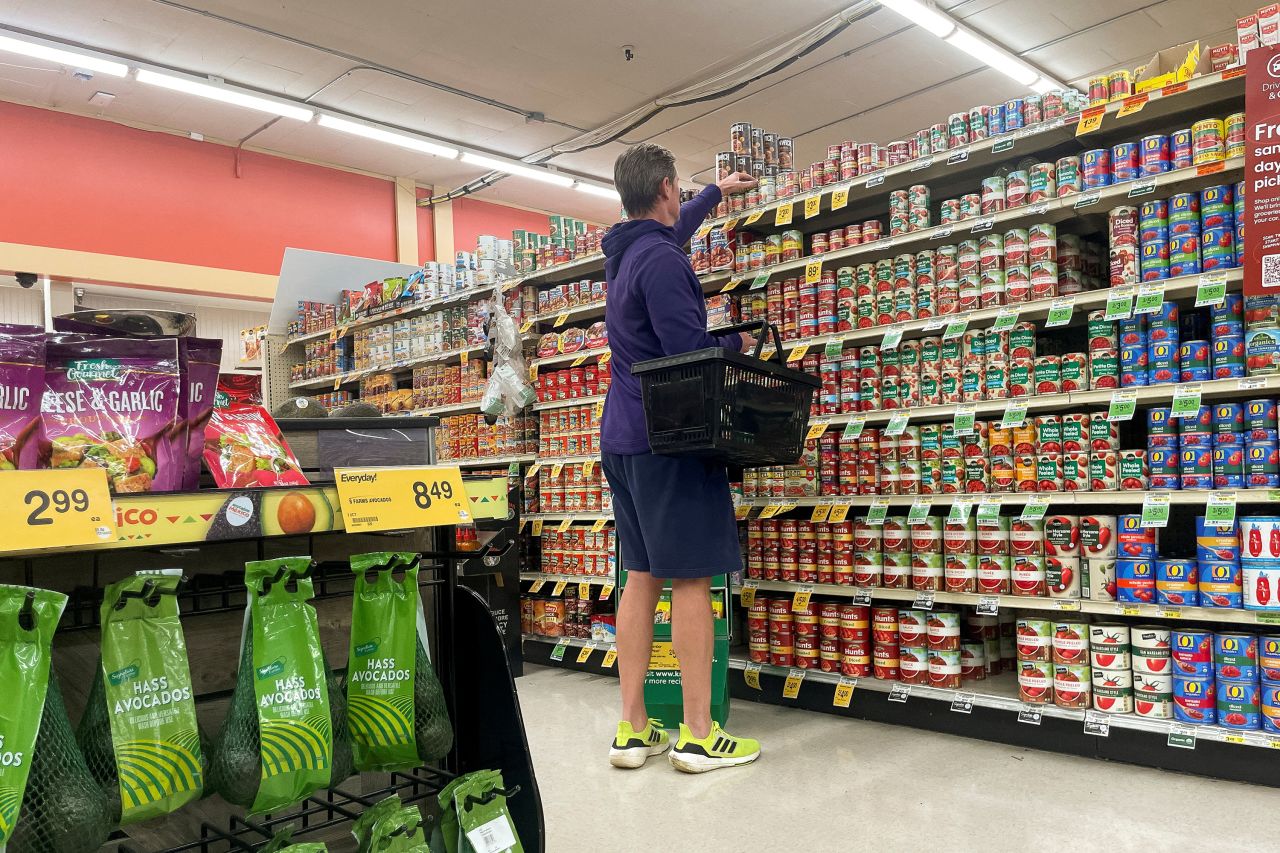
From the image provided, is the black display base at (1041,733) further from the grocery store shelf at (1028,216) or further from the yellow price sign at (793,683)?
the grocery store shelf at (1028,216)

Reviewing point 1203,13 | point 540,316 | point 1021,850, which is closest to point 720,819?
point 1021,850

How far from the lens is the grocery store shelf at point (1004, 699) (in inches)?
106

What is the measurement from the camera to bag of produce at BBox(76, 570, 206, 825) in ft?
3.65

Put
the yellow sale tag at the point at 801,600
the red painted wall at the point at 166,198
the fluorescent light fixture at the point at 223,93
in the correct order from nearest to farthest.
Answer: the yellow sale tag at the point at 801,600 < the fluorescent light fixture at the point at 223,93 < the red painted wall at the point at 166,198

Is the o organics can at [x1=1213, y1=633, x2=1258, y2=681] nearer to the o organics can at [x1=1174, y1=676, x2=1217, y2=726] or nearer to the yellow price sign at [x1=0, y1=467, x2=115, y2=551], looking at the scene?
the o organics can at [x1=1174, y1=676, x2=1217, y2=726]

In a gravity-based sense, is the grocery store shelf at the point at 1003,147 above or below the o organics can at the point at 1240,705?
above

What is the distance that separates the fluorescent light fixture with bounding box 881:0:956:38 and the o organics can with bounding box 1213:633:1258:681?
18.2 ft

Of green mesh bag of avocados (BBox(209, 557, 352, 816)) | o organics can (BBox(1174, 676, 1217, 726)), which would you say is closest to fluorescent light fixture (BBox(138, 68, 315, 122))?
green mesh bag of avocados (BBox(209, 557, 352, 816))

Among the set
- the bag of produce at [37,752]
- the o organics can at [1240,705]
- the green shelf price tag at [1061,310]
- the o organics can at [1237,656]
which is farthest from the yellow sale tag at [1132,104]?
the bag of produce at [37,752]

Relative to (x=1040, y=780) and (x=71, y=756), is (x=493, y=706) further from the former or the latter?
(x=1040, y=780)

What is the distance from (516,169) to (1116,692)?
9.15m

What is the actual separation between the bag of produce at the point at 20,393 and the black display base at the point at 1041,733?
3018 millimetres

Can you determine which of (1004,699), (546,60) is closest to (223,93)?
(546,60)

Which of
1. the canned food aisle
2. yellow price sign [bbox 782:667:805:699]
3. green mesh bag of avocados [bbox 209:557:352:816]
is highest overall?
green mesh bag of avocados [bbox 209:557:352:816]
